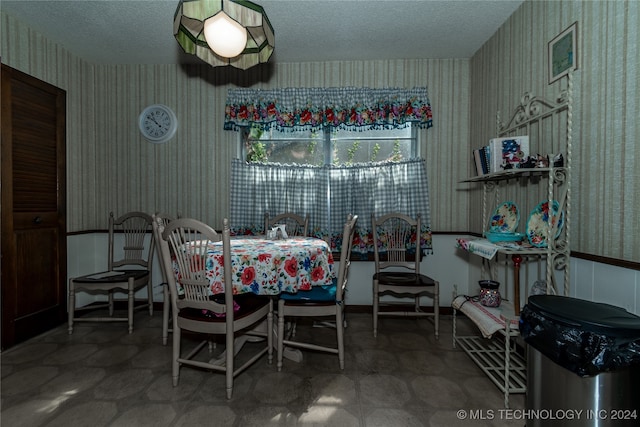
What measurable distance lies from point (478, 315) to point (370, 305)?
1436 mm

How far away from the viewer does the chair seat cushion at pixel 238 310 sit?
1848mm

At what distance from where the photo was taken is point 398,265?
10.0 feet

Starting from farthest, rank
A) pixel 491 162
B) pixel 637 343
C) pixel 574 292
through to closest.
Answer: pixel 491 162, pixel 574 292, pixel 637 343

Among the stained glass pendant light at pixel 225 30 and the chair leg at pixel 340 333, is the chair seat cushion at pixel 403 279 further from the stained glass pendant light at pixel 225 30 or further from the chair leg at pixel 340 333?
the stained glass pendant light at pixel 225 30

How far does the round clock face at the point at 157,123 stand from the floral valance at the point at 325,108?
2.16 ft

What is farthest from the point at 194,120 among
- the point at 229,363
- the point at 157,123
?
the point at 229,363

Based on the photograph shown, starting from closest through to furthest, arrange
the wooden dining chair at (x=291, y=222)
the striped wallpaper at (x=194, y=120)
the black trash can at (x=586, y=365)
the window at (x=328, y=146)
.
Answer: the black trash can at (x=586, y=365) → the striped wallpaper at (x=194, y=120) → the wooden dining chair at (x=291, y=222) → the window at (x=328, y=146)

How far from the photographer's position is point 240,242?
7.80ft

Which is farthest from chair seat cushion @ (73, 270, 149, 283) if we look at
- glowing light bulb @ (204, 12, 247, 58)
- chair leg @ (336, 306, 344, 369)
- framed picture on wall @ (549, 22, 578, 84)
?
framed picture on wall @ (549, 22, 578, 84)

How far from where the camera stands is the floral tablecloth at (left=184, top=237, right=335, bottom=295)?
72.9 inches

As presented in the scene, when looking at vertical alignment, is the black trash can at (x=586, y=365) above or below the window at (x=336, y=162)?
below

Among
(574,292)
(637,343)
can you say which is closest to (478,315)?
(574,292)

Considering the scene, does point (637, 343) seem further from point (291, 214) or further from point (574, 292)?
point (291, 214)

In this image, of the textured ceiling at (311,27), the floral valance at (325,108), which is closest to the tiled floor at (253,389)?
the floral valance at (325,108)
